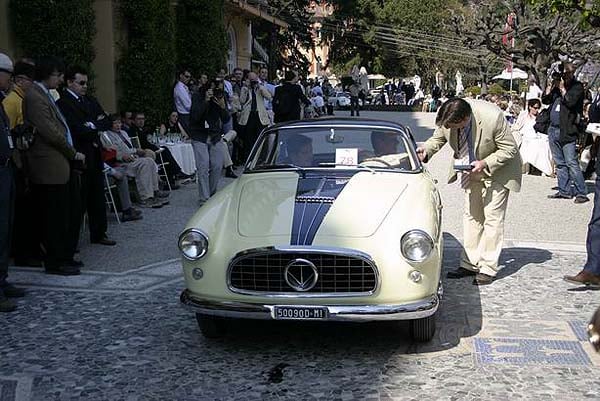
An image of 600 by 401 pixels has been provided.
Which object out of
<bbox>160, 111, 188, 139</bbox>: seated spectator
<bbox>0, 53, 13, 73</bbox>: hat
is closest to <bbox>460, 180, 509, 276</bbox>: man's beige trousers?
<bbox>0, 53, 13, 73</bbox>: hat

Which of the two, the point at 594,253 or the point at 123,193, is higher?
the point at 594,253

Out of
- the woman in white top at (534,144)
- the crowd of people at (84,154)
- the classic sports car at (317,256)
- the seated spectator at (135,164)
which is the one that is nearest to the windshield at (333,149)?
the crowd of people at (84,154)

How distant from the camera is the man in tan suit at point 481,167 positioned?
20.8 feet

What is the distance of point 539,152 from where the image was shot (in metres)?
14.5

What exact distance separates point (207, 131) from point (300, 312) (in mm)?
6153

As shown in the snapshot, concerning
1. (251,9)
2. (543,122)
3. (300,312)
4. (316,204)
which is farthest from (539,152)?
(251,9)

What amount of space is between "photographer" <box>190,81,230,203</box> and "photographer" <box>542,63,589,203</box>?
500cm

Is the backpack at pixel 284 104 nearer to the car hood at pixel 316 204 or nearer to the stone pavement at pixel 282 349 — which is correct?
the stone pavement at pixel 282 349

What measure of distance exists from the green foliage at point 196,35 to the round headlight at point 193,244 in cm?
1344

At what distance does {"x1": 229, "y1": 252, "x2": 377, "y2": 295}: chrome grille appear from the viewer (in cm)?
470

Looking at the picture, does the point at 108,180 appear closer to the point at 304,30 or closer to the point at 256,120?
the point at 256,120

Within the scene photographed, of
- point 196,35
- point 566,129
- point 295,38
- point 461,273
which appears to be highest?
point 295,38

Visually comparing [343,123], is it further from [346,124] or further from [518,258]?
[518,258]

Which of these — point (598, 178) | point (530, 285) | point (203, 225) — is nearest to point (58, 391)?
point (203, 225)
